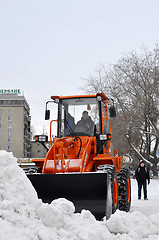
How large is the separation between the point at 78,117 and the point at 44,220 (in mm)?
5361

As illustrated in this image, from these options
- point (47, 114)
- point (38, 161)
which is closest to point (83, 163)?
point (38, 161)

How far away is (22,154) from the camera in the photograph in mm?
89812

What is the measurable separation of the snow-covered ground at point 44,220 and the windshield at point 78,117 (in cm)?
400

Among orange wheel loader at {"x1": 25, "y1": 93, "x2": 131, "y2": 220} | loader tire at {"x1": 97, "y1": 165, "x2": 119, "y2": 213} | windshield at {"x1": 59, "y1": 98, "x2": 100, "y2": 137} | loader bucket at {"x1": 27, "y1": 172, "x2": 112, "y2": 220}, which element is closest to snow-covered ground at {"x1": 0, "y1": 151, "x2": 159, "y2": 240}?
loader bucket at {"x1": 27, "y1": 172, "x2": 112, "y2": 220}

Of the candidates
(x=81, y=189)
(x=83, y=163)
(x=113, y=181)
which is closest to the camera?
(x=81, y=189)

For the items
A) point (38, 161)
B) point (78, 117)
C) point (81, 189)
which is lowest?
point (81, 189)

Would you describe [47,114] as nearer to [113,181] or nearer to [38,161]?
[38,161]

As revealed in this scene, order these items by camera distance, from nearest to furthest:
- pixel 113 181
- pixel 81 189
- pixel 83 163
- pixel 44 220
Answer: pixel 44 220 < pixel 81 189 < pixel 113 181 < pixel 83 163

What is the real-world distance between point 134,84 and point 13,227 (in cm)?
2671

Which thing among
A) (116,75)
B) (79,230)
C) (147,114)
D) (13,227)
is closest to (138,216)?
(79,230)

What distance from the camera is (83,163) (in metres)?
8.80

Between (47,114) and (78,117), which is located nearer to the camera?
(78,117)

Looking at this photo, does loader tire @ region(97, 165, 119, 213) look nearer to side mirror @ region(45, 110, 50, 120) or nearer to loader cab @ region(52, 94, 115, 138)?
loader cab @ region(52, 94, 115, 138)

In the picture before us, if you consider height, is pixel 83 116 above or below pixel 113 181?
above
